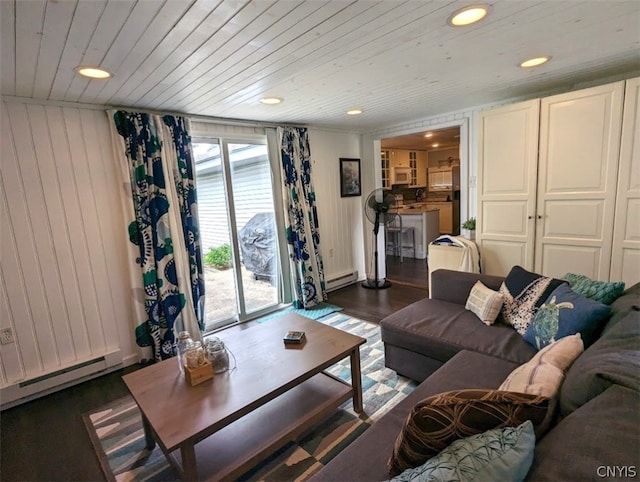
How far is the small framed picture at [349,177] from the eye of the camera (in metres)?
4.47

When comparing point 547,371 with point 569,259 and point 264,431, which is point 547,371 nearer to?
point 264,431

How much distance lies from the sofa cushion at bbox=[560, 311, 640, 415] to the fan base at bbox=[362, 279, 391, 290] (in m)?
3.20

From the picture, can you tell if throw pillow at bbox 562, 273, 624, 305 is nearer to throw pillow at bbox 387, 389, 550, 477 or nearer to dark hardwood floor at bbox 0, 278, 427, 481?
throw pillow at bbox 387, 389, 550, 477

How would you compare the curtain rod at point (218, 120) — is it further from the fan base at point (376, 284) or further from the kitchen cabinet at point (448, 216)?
the kitchen cabinet at point (448, 216)

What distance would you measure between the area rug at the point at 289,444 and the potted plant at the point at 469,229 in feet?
5.90

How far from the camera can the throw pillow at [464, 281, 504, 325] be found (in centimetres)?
210

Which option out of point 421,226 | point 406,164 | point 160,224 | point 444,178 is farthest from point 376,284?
point 444,178

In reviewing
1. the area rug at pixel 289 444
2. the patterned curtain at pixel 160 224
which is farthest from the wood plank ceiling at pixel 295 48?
the area rug at pixel 289 444

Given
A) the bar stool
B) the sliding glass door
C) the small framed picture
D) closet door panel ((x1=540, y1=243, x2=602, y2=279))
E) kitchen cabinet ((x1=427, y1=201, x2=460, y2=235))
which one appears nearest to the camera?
closet door panel ((x1=540, y1=243, x2=602, y2=279))

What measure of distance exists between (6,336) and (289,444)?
7.08 ft

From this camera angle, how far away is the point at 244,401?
→ 4.89 feet

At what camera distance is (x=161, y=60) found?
1774mm

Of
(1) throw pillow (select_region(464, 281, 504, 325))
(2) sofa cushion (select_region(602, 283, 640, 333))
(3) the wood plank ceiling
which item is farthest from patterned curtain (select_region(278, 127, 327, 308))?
(2) sofa cushion (select_region(602, 283, 640, 333))

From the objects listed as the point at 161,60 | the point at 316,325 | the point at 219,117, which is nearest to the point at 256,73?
the point at 161,60
